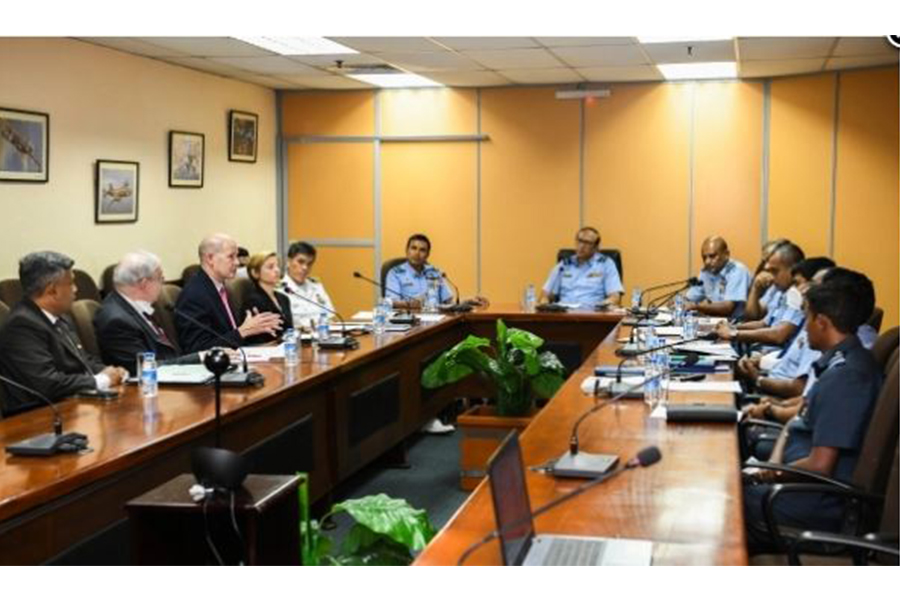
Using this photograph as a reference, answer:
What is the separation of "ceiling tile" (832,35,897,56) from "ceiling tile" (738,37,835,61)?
76 millimetres

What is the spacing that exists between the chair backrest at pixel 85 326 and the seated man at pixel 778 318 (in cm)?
327

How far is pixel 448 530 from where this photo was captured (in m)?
2.56

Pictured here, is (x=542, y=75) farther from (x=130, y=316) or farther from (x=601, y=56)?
(x=130, y=316)

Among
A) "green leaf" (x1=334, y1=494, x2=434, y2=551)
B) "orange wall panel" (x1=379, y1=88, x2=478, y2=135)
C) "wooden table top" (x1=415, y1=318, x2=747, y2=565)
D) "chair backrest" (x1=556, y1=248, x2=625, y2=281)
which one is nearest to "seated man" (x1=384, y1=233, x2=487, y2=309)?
"chair backrest" (x1=556, y1=248, x2=625, y2=281)

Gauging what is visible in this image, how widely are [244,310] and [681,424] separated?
3129 mm

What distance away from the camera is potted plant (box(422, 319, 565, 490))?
5484 mm

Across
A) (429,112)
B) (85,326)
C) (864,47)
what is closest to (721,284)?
(864,47)

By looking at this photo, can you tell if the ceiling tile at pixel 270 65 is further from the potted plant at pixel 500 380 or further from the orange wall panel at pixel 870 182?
the orange wall panel at pixel 870 182

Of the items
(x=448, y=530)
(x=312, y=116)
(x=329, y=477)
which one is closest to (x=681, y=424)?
(x=448, y=530)

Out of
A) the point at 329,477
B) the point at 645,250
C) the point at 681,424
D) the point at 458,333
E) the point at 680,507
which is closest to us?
the point at 680,507

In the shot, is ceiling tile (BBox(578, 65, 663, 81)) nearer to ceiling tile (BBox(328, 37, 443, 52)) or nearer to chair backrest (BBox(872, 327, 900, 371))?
ceiling tile (BBox(328, 37, 443, 52))

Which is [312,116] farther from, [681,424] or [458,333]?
[681,424]

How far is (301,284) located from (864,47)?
4.01 m
